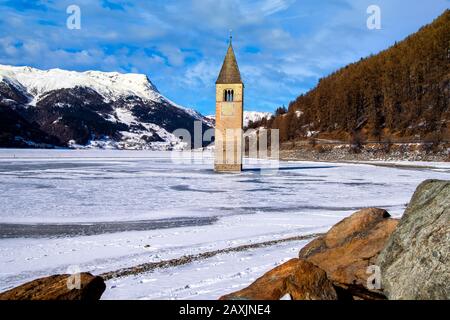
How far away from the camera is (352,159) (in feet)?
251

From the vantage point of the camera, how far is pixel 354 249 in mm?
7211

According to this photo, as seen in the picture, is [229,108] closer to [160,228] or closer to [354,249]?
[160,228]

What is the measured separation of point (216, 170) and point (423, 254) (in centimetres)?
3922

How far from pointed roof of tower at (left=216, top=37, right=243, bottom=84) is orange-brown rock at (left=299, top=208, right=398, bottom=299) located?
134 ft

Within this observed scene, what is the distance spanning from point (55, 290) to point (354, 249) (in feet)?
16.4

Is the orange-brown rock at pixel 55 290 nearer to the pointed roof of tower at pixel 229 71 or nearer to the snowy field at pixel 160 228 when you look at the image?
the snowy field at pixel 160 228

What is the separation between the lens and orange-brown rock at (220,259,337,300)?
16.1 ft

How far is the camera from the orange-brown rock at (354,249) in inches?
253

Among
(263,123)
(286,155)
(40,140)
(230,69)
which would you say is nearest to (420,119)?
(286,155)

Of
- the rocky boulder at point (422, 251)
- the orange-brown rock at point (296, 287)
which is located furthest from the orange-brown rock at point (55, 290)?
the rocky boulder at point (422, 251)

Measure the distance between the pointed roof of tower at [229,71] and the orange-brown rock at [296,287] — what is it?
4351 cm

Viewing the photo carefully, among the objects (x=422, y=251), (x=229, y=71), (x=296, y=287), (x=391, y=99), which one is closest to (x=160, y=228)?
(x=296, y=287)

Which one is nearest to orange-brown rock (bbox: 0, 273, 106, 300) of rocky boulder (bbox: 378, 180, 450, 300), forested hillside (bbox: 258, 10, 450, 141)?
rocky boulder (bbox: 378, 180, 450, 300)
